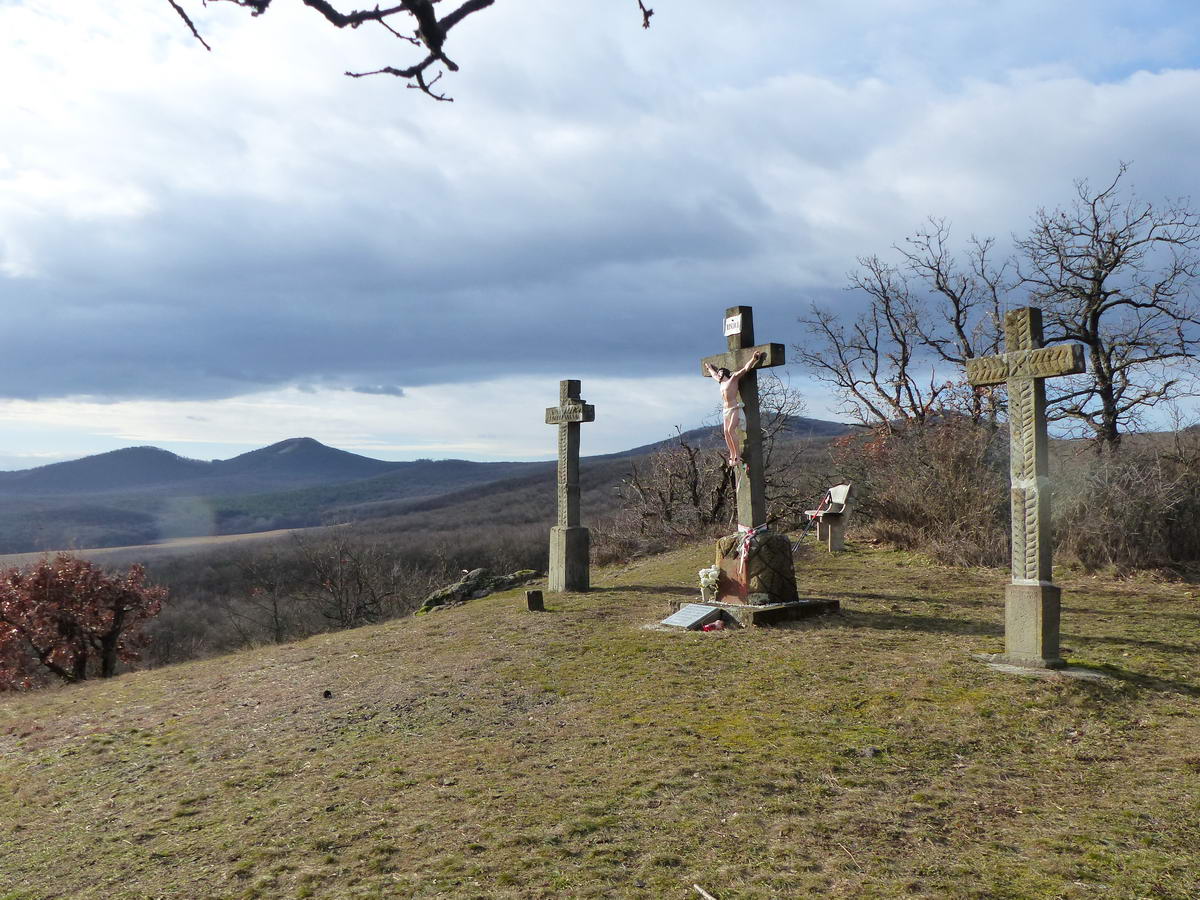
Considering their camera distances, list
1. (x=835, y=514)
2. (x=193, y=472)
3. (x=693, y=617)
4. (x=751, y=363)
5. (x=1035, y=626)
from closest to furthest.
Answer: (x=1035, y=626) < (x=693, y=617) < (x=751, y=363) < (x=835, y=514) < (x=193, y=472)

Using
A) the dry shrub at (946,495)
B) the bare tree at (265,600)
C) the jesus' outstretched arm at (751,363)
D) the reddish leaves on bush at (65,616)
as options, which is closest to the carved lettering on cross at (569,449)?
the jesus' outstretched arm at (751,363)

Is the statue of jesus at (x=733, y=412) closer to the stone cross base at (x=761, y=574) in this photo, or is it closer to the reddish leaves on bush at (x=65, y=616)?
the stone cross base at (x=761, y=574)

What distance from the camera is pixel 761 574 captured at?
10117 mm

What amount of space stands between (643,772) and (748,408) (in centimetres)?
603

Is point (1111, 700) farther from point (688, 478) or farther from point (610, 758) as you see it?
point (688, 478)

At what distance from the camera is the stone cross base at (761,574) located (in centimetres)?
1009

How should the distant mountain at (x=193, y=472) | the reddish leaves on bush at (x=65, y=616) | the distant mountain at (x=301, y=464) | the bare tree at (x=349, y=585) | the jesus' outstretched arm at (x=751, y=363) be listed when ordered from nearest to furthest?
the jesus' outstretched arm at (x=751, y=363) < the reddish leaves on bush at (x=65, y=616) < the bare tree at (x=349, y=585) < the distant mountain at (x=193, y=472) < the distant mountain at (x=301, y=464)

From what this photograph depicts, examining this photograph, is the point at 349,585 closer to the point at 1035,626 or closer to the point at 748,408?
the point at 748,408

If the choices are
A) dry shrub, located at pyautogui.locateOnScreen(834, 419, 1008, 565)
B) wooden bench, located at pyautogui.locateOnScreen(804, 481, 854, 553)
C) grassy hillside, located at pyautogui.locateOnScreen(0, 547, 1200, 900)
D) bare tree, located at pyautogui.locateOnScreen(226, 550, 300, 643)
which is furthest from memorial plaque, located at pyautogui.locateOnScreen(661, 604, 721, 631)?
bare tree, located at pyautogui.locateOnScreen(226, 550, 300, 643)

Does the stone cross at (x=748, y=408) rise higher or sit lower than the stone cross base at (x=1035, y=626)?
higher

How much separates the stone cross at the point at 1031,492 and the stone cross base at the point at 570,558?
6853 millimetres

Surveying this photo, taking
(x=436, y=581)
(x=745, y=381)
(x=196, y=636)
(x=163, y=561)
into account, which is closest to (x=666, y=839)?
(x=745, y=381)

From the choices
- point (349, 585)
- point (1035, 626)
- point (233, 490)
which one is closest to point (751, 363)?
point (1035, 626)

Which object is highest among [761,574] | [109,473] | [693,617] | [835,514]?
[109,473]
